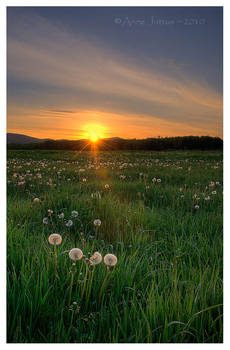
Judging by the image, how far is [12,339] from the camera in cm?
142

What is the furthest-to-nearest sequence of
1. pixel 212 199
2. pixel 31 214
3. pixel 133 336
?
pixel 212 199 → pixel 31 214 → pixel 133 336

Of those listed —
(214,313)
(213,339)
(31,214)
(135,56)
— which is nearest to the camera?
(213,339)

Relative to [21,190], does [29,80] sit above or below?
above

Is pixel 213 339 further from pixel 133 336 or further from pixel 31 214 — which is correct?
pixel 31 214

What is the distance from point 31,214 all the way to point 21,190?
2132 mm

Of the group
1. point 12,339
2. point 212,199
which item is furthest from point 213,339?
point 212,199

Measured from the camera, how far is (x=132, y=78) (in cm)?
278

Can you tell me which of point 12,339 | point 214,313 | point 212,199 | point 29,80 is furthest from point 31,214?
point 212,199

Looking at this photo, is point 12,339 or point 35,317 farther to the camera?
point 35,317
